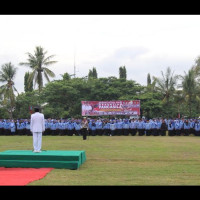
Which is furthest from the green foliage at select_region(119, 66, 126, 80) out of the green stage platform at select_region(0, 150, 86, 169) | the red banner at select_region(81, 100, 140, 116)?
the green stage platform at select_region(0, 150, 86, 169)

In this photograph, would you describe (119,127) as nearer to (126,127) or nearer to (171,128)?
(126,127)

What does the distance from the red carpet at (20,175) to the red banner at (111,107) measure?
60.4ft

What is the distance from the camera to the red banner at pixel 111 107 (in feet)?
91.4

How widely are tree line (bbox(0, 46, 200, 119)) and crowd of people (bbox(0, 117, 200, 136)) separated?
→ 743cm

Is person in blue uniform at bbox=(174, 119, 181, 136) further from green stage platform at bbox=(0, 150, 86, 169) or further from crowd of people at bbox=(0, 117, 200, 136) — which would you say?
green stage platform at bbox=(0, 150, 86, 169)

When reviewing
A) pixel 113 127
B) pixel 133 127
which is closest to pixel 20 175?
pixel 113 127

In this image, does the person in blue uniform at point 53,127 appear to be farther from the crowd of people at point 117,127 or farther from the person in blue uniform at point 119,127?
the person in blue uniform at point 119,127

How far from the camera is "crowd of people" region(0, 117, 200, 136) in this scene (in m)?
25.7

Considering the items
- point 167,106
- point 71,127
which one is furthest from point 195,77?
point 71,127

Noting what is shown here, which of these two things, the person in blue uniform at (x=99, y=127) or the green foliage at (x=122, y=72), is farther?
the green foliage at (x=122, y=72)

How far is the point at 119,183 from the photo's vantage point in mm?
7383

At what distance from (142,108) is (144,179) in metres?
26.8

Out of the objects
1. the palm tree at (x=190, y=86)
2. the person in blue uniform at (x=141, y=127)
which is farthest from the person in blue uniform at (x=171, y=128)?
the palm tree at (x=190, y=86)

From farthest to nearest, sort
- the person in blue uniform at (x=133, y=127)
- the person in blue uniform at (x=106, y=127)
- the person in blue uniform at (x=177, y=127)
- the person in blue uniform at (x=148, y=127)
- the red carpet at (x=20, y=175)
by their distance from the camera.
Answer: the person in blue uniform at (x=106, y=127)
the person in blue uniform at (x=133, y=127)
the person in blue uniform at (x=148, y=127)
the person in blue uniform at (x=177, y=127)
the red carpet at (x=20, y=175)
